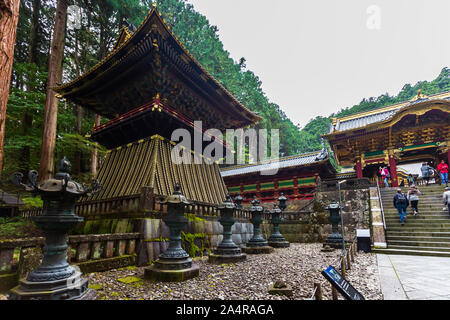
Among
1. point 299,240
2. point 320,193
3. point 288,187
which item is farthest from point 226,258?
point 288,187

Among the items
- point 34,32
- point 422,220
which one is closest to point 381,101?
point 422,220

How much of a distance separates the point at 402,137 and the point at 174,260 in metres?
16.9

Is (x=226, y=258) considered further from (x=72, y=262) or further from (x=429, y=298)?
(x=429, y=298)

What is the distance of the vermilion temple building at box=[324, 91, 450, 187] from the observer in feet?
44.2

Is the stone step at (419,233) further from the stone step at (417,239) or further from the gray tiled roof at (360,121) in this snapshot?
the gray tiled roof at (360,121)

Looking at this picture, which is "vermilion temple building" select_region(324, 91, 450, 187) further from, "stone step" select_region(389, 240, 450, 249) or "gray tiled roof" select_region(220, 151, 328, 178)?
"stone step" select_region(389, 240, 450, 249)

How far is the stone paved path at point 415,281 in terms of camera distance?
3289 mm

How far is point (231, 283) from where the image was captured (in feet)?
13.5

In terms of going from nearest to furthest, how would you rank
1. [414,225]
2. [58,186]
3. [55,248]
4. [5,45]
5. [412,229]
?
1. [55,248]
2. [58,186]
3. [5,45]
4. [412,229]
5. [414,225]

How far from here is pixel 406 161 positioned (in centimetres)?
1725

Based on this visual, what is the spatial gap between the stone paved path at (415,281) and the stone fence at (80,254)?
5.31 meters

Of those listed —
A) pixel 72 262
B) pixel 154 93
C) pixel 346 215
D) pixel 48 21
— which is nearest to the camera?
pixel 72 262

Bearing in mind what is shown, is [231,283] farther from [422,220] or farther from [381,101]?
[381,101]
